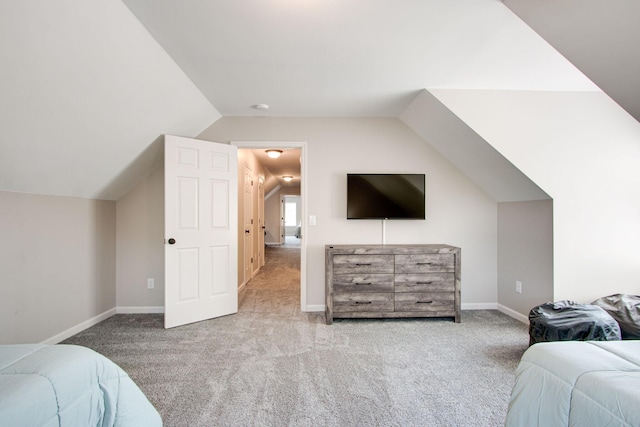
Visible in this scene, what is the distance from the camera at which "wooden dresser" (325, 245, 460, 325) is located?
122 inches

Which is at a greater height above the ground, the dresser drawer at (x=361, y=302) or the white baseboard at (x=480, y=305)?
the dresser drawer at (x=361, y=302)

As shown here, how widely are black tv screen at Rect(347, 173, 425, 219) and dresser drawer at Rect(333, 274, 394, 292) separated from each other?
2.34ft

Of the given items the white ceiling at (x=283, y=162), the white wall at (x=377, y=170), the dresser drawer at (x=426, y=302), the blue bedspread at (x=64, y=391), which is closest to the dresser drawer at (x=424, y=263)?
the dresser drawer at (x=426, y=302)

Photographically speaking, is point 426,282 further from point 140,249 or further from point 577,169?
point 140,249

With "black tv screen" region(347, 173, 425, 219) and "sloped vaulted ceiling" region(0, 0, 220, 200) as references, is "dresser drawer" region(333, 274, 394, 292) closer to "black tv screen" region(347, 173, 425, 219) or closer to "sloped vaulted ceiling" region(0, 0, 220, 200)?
"black tv screen" region(347, 173, 425, 219)

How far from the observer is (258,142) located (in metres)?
3.53

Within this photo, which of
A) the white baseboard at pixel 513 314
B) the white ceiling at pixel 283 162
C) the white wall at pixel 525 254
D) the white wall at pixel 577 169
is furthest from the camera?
the white ceiling at pixel 283 162

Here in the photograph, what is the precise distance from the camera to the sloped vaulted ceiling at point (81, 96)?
1.53 m

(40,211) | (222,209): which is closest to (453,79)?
(222,209)

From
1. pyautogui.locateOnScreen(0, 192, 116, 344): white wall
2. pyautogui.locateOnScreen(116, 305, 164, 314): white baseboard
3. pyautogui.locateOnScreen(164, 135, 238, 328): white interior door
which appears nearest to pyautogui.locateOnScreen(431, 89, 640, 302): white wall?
pyautogui.locateOnScreen(164, 135, 238, 328): white interior door

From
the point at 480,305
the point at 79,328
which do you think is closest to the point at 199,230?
the point at 79,328

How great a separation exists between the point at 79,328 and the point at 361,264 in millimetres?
2876

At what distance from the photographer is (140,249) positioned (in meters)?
3.45

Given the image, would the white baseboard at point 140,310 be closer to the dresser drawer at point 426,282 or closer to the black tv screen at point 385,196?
the black tv screen at point 385,196
